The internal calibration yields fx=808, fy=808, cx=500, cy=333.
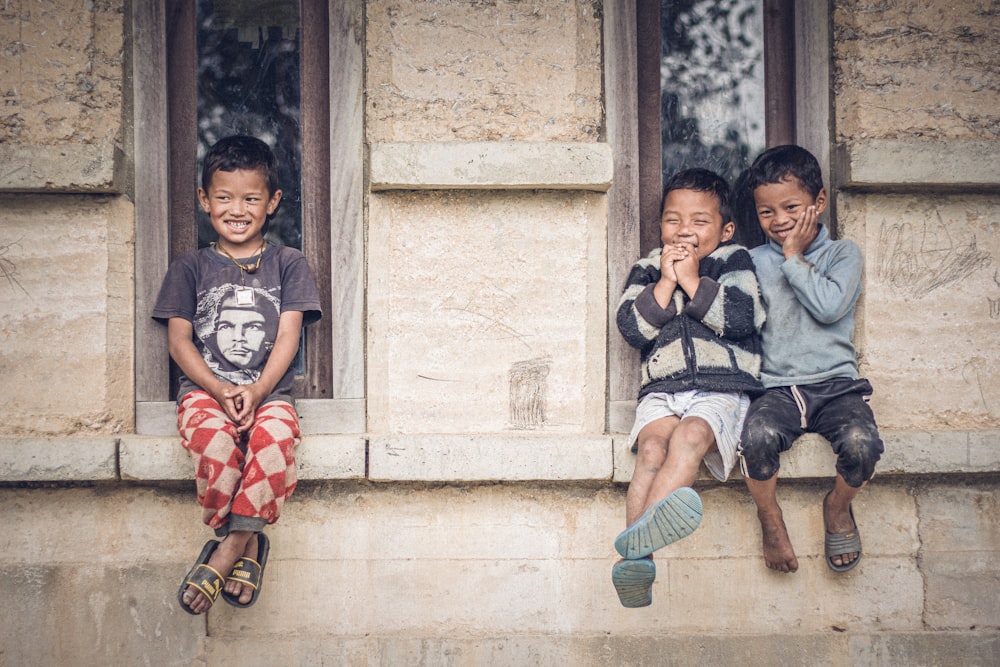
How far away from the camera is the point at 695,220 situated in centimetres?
311

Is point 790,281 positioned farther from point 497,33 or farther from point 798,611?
point 497,33

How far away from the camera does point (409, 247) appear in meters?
3.04

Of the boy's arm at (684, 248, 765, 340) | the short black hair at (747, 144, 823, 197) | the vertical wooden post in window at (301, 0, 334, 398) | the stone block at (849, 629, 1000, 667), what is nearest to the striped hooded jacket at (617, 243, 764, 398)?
the boy's arm at (684, 248, 765, 340)

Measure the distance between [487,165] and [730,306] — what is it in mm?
1018

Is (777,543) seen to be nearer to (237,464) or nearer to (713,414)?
(713,414)

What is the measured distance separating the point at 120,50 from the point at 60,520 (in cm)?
177

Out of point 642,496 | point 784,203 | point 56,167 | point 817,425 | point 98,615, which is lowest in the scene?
point 98,615

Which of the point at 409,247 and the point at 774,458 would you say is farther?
the point at 409,247

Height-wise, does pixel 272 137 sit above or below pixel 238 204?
above

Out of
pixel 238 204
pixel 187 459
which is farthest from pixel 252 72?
pixel 187 459

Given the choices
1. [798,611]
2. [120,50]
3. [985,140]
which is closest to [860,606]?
[798,611]

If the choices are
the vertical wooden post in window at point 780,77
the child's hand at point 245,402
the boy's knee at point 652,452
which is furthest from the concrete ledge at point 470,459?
the vertical wooden post in window at point 780,77

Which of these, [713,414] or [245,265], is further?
[245,265]

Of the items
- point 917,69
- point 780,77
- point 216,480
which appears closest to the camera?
point 216,480
